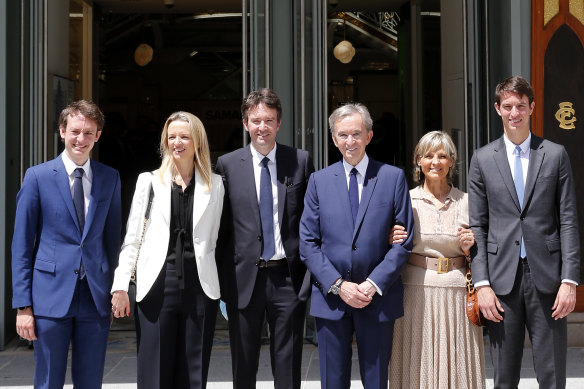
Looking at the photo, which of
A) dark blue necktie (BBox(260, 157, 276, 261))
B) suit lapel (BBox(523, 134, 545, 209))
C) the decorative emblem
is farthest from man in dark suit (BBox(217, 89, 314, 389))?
the decorative emblem

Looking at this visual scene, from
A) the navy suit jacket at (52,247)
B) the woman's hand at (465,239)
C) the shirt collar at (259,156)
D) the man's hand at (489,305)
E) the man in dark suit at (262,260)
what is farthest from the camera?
the shirt collar at (259,156)

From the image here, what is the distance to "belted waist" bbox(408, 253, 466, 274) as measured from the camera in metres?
4.44

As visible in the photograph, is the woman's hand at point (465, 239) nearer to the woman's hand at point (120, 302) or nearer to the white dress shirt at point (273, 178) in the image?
the white dress shirt at point (273, 178)

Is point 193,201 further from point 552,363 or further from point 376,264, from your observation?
point 552,363

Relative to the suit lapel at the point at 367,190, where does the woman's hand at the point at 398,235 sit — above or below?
below

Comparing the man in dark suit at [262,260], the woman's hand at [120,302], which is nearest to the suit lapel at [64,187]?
the woman's hand at [120,302]

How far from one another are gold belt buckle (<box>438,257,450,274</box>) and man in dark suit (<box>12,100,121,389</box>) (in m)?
1.78

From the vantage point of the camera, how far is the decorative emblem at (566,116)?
6.91 metres

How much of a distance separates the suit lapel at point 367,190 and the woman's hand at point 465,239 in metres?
0.53

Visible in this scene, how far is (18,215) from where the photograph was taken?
418 cm

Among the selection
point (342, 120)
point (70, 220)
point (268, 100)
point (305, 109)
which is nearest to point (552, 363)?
point (342, 120)

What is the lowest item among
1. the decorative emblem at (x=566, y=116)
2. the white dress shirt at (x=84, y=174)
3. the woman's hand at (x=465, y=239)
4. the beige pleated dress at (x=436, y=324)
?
the beige pleated dress at (x=436, y=324)

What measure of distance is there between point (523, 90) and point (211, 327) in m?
2.10

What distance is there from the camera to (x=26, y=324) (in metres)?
4.15
